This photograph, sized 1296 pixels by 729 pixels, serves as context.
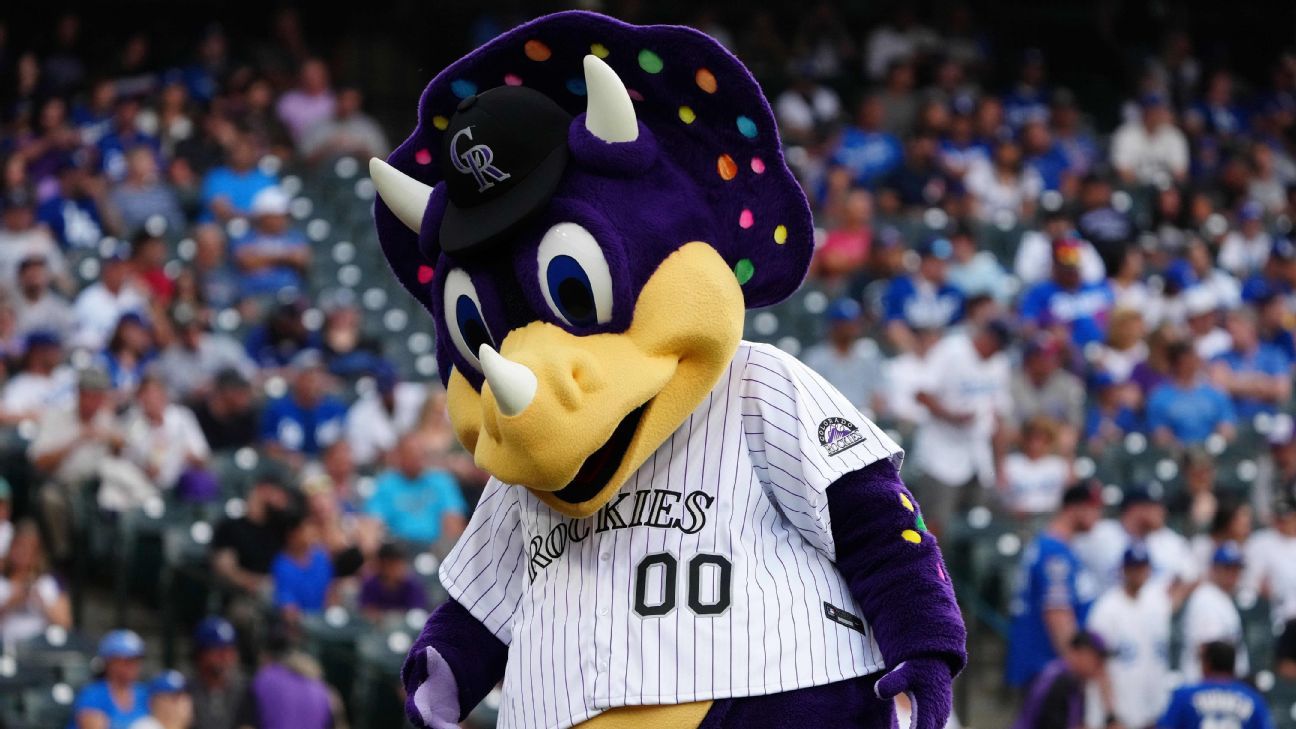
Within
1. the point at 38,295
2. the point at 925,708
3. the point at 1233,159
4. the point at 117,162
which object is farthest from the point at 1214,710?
the point at 1233,159

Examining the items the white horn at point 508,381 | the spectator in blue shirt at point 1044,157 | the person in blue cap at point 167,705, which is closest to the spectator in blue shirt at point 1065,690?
the person in blue cap at point 167,705

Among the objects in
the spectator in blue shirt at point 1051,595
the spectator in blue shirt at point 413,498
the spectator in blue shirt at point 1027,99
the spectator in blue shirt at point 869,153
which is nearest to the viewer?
the spectator in blue shirt at point 1051,595

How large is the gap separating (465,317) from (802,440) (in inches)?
21.6

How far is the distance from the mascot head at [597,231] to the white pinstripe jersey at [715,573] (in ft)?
0.31

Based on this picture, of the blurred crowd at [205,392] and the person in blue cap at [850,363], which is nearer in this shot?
the blurred crowd at [205,392]

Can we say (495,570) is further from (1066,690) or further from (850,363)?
(850,363)

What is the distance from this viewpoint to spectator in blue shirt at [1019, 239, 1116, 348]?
11062 mm

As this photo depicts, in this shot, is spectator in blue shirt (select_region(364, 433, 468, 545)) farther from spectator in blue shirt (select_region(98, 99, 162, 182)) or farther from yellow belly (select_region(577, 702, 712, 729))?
yellow belly (select_region(577, 702, 712, 729))

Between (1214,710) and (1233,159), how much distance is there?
8803 mm

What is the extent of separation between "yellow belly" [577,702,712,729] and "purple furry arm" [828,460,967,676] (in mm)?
286

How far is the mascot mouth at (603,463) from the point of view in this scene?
9.89 ft

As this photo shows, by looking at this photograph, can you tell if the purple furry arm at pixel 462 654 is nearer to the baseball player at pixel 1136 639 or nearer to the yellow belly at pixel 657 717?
the yellow belly at pixel 657 717

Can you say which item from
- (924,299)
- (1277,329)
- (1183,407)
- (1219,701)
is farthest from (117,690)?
(1277,329)

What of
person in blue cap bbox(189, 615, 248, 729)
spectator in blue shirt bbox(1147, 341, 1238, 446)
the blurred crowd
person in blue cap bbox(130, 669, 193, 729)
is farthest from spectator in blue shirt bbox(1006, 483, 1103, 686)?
person in blue cap bbox(130, 669, 193, 729)
